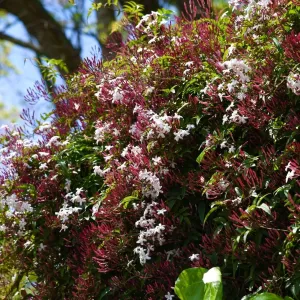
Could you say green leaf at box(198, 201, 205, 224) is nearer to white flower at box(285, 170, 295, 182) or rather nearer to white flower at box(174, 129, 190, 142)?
white flower at box(174, 129, 190, 142)

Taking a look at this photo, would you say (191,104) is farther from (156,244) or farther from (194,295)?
(194,295)

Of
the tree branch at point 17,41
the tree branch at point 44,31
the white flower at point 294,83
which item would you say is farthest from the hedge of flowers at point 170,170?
the tree branch at point 17,41

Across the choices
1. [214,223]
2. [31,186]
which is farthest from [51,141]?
[214,223]

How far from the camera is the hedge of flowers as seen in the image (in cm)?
189

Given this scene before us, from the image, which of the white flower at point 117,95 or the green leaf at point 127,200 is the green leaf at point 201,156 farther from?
the white flower at point 117,95

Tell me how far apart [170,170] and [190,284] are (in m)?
0.51

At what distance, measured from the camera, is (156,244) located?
2139 mm

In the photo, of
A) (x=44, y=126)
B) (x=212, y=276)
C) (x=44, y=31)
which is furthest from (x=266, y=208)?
(x=44, y=31)

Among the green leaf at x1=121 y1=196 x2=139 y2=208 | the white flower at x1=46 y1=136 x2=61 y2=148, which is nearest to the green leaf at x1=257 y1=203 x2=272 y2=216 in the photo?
the green leaf at x1=121 y1=196 x2=139 y2=208

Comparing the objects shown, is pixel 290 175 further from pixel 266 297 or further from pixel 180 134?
pixel 180 134

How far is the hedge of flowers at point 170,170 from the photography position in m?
1.89

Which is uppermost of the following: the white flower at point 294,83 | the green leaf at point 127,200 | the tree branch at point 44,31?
the tree branch at point 44,31

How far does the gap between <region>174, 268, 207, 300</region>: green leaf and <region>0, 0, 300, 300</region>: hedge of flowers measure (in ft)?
0.27

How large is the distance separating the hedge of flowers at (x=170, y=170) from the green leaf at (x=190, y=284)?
8cm
